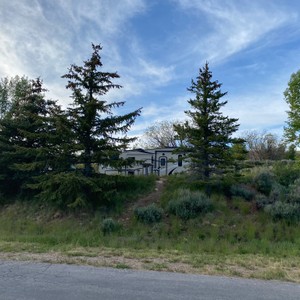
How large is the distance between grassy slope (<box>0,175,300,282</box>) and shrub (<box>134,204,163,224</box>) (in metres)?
0.31

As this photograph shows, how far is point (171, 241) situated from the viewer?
10.8 meters

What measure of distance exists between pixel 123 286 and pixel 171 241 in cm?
603

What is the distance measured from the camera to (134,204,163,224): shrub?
12945 millimetres

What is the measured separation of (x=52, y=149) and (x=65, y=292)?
35.7ft

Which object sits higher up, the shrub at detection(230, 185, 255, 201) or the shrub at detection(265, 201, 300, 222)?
the shrub at detection(230, 185, 255, 201)

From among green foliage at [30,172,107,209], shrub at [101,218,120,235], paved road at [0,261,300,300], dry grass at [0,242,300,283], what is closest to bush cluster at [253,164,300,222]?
dry grass at [0,242,300,283]

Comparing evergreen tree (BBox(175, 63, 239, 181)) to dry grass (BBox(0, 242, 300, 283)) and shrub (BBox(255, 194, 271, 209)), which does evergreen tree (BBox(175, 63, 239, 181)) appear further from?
dry grass (BBox(0, 242, 300, 283))

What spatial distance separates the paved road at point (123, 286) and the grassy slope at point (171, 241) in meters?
0.67

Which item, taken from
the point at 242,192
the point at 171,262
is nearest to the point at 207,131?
the point at 242,192

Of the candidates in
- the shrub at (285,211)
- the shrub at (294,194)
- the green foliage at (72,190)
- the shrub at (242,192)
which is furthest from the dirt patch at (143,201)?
the shrub at (294,194)

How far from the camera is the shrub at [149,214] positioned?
1295 cm

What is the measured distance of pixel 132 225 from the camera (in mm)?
12805

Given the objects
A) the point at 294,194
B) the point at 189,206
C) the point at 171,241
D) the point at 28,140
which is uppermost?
the point at 28,140

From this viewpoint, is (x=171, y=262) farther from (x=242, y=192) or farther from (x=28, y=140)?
(x=28, y=140)
